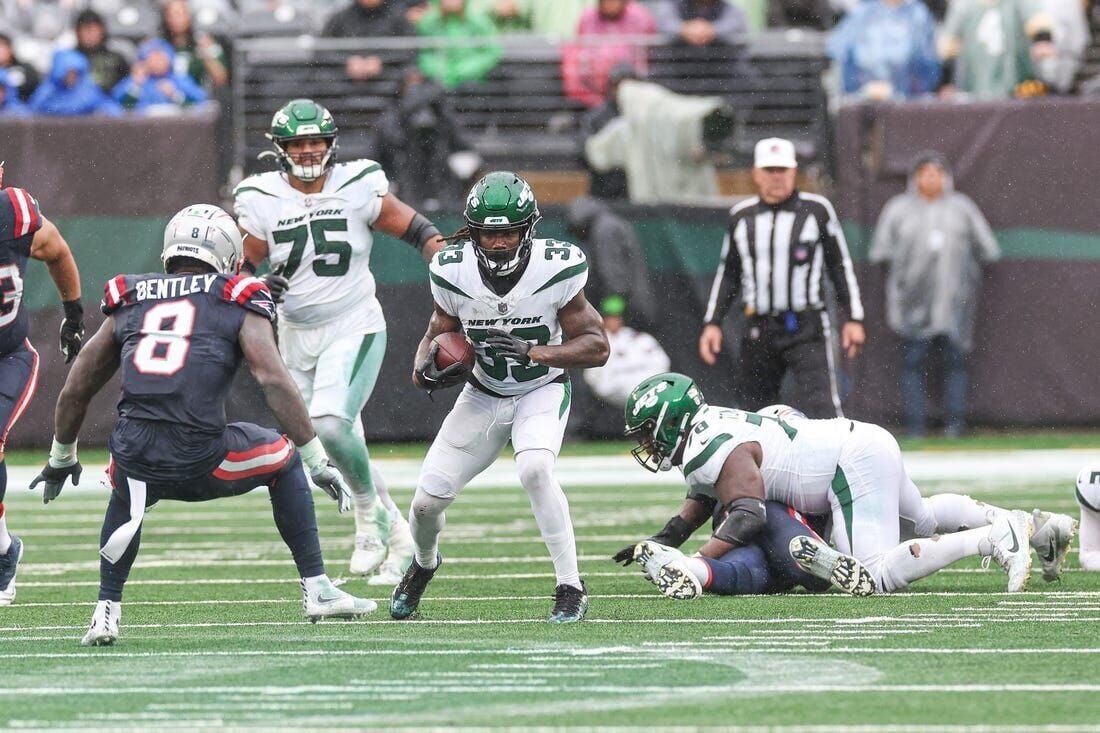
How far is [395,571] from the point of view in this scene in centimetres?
795

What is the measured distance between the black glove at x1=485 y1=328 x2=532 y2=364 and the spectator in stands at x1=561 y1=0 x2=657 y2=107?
27.2 feet

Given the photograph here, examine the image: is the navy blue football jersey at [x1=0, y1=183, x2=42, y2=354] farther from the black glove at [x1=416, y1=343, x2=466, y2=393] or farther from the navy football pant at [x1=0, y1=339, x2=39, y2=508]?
the black glove at [x1=416, y1=343, x2=466, y2=393]

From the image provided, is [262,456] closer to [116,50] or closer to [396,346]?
[396,346]

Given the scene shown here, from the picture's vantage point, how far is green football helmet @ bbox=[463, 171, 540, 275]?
20.6 feet

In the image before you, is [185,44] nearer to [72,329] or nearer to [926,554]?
[72,329]

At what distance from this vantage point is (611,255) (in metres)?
13.8

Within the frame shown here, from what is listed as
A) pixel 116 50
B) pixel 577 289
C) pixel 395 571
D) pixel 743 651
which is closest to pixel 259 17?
pixel 116 50

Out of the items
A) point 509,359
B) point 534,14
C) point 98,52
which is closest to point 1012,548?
point 509,359

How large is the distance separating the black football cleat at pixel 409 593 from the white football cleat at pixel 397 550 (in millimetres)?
1295

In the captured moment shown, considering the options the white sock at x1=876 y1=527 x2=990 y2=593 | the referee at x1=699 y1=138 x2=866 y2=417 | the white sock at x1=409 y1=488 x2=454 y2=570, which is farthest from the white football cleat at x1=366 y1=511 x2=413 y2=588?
the referee at x1=699 y1=138 x2=866 y2=417

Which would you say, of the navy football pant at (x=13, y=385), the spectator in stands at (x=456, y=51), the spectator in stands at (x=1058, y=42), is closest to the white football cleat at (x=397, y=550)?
the navy football pant at (x=13, y=385)

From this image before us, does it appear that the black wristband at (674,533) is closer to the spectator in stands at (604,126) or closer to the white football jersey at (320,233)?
the white football jersey at (320,233)

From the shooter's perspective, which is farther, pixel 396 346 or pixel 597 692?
pixel 396 346

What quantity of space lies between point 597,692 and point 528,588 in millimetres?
2641
